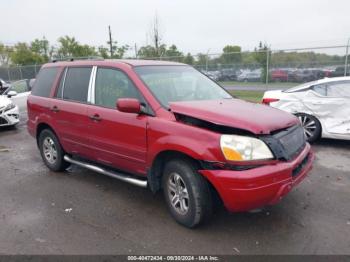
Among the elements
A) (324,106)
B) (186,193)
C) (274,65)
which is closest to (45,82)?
(186,193)

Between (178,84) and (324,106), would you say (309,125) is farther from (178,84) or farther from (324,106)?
(178,84)

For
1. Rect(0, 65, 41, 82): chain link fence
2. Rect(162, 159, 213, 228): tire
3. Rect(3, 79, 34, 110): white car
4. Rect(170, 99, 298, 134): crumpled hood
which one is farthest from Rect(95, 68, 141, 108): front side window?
Rect(0, 65, 41, 82): chain link fence

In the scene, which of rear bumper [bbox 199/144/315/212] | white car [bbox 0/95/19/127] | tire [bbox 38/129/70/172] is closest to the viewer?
rear bumper [bbox 199/144/315/212]

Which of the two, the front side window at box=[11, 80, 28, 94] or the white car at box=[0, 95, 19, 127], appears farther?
the front side window at box=[11, 80, 28, 94]

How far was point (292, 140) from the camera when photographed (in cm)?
345

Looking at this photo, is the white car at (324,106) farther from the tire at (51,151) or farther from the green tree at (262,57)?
the green tree at (262,57)

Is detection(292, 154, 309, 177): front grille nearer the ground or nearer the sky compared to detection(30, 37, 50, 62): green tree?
nearer the ground

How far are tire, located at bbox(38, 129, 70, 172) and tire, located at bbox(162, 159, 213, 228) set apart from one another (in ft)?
7.78

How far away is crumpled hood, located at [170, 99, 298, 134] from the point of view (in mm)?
3105

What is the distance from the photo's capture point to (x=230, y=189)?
118 inches

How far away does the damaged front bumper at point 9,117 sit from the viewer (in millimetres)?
8953

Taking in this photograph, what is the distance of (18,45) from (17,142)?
107 feet

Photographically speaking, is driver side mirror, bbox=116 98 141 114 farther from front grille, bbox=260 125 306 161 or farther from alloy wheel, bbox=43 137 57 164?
alloy wheel, bbox=43 137 57 164

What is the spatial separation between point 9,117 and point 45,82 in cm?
441
